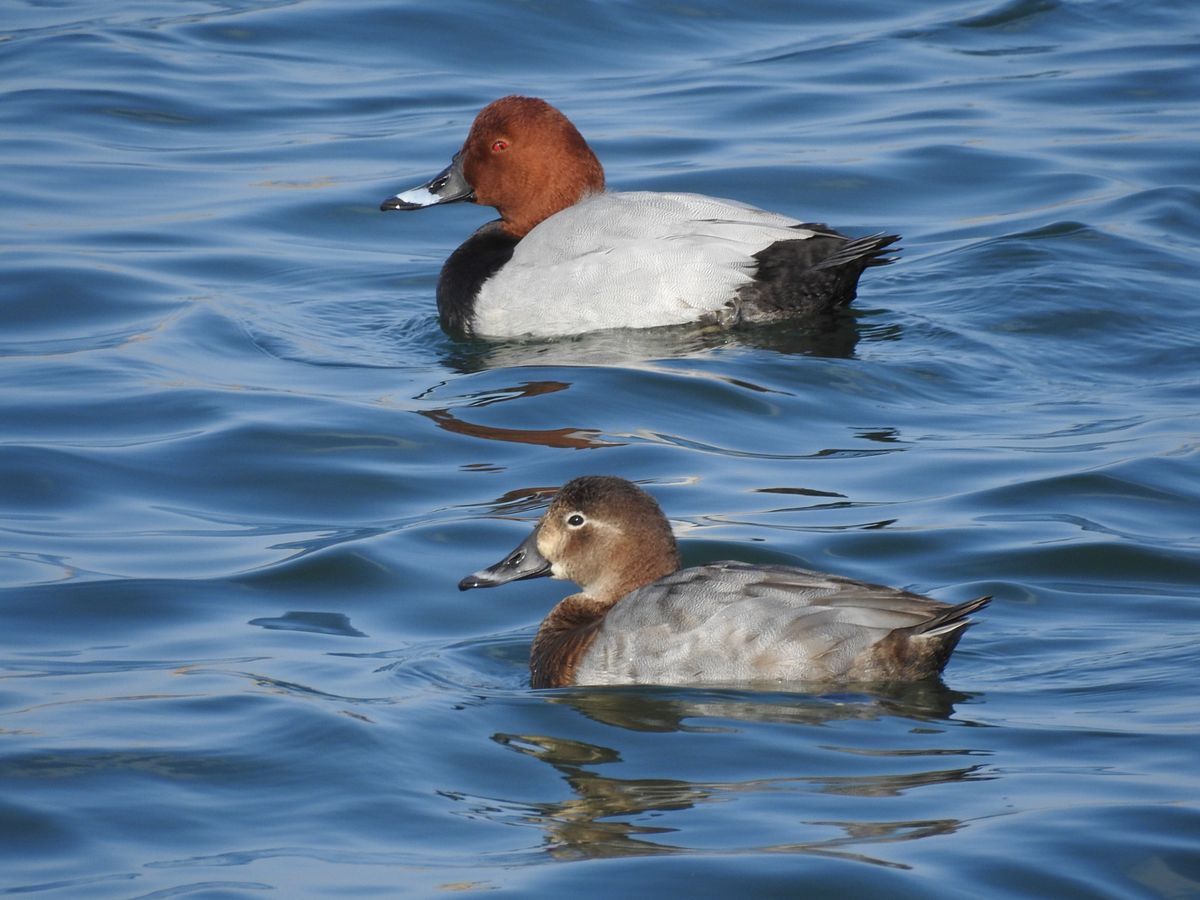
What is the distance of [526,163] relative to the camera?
1079 cm

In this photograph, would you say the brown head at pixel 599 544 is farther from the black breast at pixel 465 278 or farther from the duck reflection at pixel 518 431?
the black breast at pixel 465 278

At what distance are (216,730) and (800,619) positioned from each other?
1694 mm

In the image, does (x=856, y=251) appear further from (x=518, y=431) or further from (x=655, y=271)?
(x=518, y=431)

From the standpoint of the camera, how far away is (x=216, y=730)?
5.69m

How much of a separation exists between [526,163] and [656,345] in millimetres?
1516

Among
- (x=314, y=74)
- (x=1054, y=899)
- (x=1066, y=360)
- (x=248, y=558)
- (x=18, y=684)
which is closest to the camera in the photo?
(x=1054, y=899)

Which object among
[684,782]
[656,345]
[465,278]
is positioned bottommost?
[684,782]

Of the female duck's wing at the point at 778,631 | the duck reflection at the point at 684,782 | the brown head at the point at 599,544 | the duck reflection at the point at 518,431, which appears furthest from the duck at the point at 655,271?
the duck reflection at the point at 684,782

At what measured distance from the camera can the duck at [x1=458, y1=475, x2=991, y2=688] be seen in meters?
A: 5.73

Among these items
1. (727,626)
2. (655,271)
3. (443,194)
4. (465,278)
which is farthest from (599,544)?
(443,194)

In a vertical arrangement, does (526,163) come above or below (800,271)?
above

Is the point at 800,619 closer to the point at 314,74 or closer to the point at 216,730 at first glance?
the point at 216,730

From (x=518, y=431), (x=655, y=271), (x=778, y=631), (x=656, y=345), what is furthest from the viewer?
(x=655, y=271)

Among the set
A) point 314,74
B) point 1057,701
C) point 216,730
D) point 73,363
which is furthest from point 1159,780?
point 314,74
